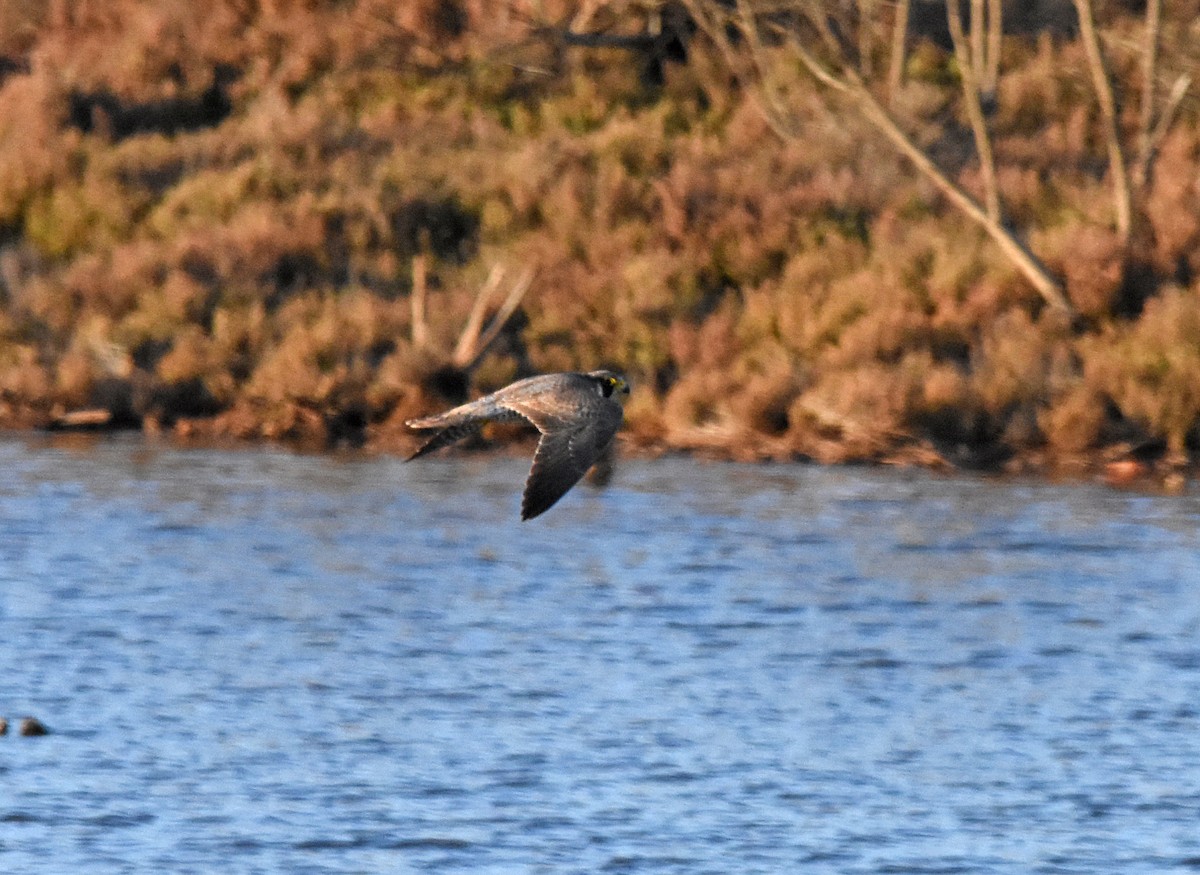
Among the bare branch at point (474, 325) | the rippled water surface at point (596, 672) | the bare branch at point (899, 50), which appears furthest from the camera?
the bare branch at point (899, 50)

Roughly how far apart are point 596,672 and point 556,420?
330cm

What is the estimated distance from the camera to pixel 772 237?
19.8 m

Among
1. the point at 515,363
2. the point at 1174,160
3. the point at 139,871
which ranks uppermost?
the point at 1174,160

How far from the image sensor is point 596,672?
11172 millimetres

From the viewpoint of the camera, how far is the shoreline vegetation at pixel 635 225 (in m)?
17.4

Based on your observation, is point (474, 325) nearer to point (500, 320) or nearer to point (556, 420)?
point (500, 320)

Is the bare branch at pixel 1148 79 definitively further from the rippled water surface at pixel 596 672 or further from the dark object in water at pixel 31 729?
the dark object in water at pixel 31 729

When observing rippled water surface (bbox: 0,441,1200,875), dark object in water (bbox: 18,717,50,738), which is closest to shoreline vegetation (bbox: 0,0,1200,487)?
rippled water surface (bbox: 0,441,1200,875)

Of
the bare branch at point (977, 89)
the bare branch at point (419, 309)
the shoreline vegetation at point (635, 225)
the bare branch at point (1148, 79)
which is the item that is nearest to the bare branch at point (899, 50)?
the shoreline vegetation at point (635, 225)

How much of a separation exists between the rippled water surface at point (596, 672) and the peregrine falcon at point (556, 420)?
4.74ft

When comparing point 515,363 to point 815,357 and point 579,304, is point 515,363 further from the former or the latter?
point 815,357

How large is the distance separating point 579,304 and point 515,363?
115cm

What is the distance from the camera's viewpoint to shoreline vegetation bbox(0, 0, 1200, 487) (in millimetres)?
17406

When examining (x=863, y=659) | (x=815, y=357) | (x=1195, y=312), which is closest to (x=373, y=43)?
(x=815, y=357)
